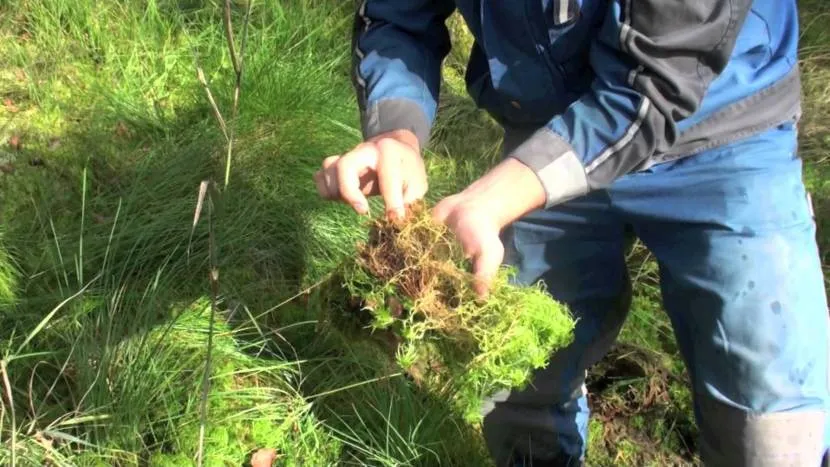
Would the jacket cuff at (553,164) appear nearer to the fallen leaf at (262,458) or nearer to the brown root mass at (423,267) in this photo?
the brown root mass at (423,267)

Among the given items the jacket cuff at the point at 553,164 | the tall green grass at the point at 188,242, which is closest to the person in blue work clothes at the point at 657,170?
the jacket cuff at the point at 553,164

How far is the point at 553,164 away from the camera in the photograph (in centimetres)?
136

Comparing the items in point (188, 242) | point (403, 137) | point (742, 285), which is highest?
point (403, 137)

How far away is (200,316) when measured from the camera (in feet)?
7.14

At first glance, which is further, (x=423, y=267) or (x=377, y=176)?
(x=377, y=176)

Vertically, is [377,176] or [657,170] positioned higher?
[377,176]

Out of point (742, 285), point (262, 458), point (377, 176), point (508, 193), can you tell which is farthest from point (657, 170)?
point (262, 458)

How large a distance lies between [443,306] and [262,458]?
864 mm

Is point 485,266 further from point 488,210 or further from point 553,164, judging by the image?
point 553,164

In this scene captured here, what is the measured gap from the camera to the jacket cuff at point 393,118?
164cm

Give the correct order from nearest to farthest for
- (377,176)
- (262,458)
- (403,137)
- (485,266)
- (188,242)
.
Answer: (485,266) → (377,176) → (403,137) → (262,458) → (188,242)

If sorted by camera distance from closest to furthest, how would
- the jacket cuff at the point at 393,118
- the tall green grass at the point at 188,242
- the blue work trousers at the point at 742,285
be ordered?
the blue work trousers at the point at 742,285, the jacket cuff at the point at 393,118, the tall green grass at the point at 188,242

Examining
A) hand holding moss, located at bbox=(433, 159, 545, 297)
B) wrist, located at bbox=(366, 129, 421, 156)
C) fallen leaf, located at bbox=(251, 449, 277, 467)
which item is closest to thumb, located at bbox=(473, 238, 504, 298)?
hand holding moss, located at bbox=(433, 159, 545, 297)

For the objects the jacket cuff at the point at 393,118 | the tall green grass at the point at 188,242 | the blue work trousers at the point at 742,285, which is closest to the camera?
the blue work trousers at the point at 742,285
